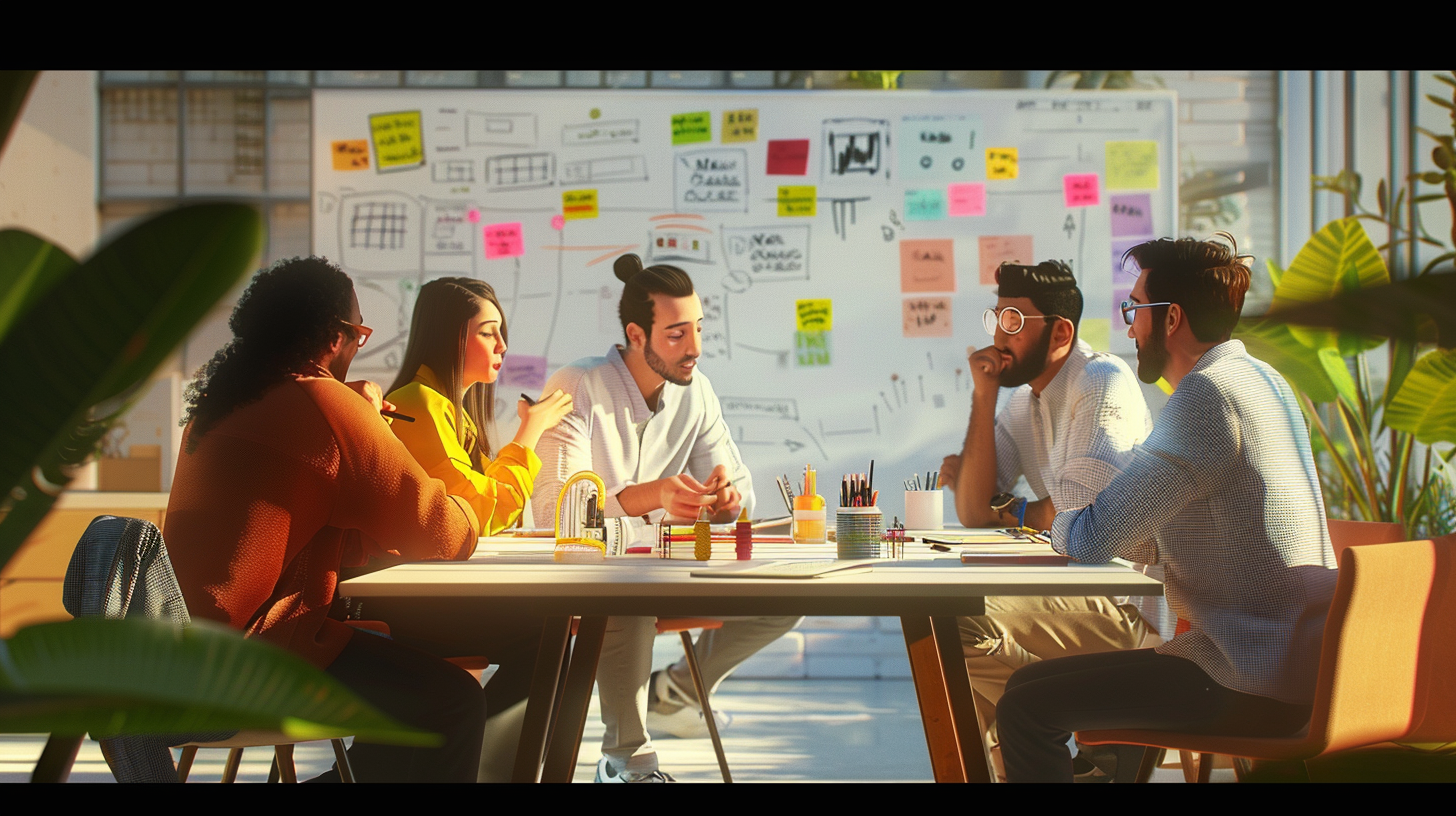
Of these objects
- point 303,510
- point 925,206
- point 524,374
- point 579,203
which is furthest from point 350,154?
point 303,510

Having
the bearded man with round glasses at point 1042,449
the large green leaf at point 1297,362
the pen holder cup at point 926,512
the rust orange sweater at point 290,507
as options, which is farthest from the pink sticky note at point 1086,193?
the rust orange sweater at point 290,507

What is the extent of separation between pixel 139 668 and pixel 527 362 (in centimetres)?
382

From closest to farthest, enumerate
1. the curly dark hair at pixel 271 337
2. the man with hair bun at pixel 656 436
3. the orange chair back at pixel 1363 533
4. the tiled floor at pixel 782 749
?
the curly dark hair at pixel 271 337, the orange chair back at pixel 1363 533, the tiled floor at pixel 782 749, the man with hair bun at pixel 656 436

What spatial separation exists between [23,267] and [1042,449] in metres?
2.72

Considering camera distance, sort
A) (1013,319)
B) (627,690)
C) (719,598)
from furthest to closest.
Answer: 1. (1013,319)
2. (627,690)
3. (719,598)

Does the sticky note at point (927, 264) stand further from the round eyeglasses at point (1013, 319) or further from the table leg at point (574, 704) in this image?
the table leg at point (574, 704)

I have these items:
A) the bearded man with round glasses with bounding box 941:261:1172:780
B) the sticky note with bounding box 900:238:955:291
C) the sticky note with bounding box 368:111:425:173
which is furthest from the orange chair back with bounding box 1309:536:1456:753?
the sticky note with bounding box 368:111:425:173

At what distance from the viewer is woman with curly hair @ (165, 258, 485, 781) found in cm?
172

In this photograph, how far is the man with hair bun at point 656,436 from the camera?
10.0 ft

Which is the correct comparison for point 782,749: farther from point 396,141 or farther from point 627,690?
point 396,141

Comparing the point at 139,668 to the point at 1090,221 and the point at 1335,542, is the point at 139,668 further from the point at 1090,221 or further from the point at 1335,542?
the point at 1090,221

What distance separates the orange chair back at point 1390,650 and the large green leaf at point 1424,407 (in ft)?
3.81

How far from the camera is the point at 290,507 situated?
1.74 meters
